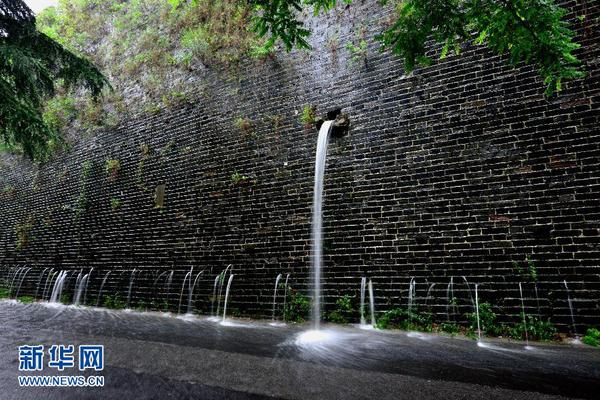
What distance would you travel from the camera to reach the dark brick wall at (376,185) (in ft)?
13.2

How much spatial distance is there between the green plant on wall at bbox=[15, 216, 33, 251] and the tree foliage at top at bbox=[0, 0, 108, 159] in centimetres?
514

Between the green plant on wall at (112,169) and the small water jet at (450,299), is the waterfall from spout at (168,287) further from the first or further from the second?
the small water jet at (450,299)

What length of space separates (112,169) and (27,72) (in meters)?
3.71

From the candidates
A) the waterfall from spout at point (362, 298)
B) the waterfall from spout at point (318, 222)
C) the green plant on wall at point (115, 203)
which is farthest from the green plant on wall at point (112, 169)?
the waterfall from spout at point (362, 298)

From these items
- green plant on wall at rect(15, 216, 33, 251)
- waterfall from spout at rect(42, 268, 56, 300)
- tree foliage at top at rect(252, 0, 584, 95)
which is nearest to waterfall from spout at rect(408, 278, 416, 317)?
tree foliage at top at rect(252, 0, 584, 95)

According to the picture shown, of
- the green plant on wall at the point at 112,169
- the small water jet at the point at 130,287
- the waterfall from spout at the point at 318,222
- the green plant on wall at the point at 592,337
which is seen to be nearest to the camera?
the green plant on wall at the point at 592,337

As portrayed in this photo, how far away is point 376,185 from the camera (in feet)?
16.8

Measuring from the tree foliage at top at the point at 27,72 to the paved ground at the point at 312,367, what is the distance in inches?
123

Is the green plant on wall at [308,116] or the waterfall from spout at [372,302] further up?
the green plant on wall at [308,116]

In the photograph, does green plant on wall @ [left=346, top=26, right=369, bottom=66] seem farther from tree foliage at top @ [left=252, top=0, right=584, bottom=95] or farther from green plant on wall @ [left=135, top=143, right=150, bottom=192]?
green plant on wall @ [left=135, top=143, right=150, bottom=192]

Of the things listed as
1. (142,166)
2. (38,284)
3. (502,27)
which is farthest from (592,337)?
(38,284)

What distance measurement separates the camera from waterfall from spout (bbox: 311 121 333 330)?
510cm

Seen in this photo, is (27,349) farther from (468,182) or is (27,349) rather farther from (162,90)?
(162,90)

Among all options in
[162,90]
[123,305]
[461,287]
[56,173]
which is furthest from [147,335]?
[56,173]
